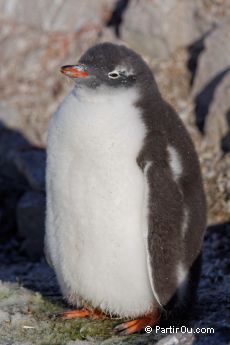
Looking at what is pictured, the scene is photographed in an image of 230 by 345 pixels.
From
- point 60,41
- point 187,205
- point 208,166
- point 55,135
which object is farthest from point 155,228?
point 60,41

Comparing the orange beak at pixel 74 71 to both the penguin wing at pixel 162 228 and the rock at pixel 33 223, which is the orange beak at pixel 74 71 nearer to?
the penguin wing at pixel 162 228

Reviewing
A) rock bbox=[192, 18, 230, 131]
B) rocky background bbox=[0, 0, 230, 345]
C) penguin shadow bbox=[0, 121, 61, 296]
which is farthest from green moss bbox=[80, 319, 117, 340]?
rock bbox=[192, 18, 230, 131]

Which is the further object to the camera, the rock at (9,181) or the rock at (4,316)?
the rock at (9,181)

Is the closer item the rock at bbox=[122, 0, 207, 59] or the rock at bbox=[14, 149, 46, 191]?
the rock at bbox=[14, 149, 46, 191]

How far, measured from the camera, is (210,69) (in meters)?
6.68

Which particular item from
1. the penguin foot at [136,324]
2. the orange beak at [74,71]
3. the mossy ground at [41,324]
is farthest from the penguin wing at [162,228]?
the orange beak at [74,71]

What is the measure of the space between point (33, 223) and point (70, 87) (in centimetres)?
168

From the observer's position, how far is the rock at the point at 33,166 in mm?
6293

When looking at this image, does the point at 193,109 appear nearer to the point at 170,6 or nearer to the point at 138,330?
the point at 170,6

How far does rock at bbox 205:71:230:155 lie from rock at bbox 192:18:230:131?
0.22 m

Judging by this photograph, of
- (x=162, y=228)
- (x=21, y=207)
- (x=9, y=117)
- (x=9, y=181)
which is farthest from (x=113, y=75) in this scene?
(x=9, y=117)

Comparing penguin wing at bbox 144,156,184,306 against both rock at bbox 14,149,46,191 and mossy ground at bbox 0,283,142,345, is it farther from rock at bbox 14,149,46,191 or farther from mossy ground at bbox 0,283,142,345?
rock at bbox 14,149,46,191

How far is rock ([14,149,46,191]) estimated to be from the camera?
629 cm

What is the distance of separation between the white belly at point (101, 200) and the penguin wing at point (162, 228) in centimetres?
Answer: 5
